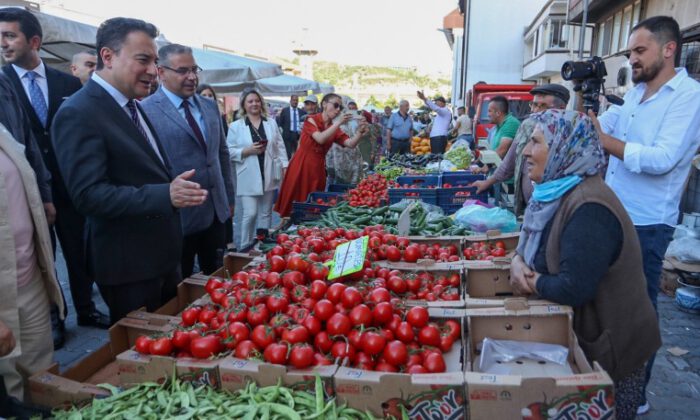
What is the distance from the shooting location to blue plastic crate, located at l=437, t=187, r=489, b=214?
583cm

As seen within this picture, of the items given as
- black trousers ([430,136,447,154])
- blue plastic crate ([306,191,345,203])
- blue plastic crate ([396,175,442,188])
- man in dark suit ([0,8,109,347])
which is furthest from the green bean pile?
black trousers ([430,136,447,154])

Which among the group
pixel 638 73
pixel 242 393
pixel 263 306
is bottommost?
pixel 242 393

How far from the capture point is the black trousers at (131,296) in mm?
2717

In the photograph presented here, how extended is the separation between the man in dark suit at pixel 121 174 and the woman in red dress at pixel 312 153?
3.47 m

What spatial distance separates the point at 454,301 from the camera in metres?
2.53

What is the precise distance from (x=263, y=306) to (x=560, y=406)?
1.35m

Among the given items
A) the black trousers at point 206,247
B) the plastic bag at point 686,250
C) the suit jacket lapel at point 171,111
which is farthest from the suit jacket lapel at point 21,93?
→ the plastic bag at point 686,250

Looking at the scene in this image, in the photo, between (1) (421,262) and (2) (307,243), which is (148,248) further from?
(1) (421,262)

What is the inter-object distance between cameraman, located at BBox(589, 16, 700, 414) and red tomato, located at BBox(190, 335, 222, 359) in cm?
243

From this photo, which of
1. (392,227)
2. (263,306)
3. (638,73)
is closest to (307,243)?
(263,306)

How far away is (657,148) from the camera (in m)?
2.75

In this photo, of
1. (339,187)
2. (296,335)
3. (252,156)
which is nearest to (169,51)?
(252,156)

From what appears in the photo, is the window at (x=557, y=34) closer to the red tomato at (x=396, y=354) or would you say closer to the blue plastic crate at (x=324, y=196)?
the blue plastic crate at (x=324, y=196)

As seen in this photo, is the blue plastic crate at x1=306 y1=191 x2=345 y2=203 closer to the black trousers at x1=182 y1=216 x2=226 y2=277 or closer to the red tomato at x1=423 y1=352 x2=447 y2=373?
the black trousers at x1=182 y1=216 x2=226 y2=277
